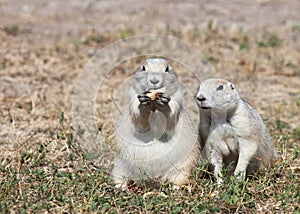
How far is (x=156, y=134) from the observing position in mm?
4746

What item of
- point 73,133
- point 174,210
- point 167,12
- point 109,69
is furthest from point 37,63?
point 174,210

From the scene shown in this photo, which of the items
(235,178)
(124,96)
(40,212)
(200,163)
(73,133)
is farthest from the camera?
(124,96)

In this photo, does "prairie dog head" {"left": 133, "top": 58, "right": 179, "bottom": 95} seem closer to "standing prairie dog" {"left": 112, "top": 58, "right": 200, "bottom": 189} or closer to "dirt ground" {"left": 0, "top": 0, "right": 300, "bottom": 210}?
"standing prairie dog" {"left": 112, "top": 58, "right": 200, "bottom": 189}

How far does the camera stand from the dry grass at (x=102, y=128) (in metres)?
4.43

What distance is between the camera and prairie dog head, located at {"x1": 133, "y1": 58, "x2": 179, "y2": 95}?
4.68 meters

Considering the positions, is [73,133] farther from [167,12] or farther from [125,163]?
[167,12]

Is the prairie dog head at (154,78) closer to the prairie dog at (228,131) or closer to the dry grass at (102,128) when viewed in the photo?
the prairie dog at (228,131)

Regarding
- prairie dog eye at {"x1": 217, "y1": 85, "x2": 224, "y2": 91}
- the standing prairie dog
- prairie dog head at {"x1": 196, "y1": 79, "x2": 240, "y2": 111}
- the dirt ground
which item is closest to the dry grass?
the dirt ground

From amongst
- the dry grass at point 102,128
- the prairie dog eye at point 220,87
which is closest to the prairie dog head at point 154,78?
the prairie dog eye at point 220,87

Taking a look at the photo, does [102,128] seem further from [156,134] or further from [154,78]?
[154,78]

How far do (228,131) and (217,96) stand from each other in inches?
12.0

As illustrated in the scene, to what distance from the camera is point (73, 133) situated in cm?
609

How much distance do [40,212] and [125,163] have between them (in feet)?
2.90

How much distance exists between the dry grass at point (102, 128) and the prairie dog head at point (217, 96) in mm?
569
